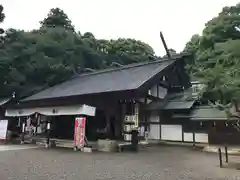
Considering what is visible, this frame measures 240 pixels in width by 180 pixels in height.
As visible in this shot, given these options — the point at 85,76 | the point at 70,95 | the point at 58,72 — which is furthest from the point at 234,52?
the point at 58,72

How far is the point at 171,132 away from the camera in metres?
16.0

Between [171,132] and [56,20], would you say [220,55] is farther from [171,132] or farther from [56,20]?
[56,20]

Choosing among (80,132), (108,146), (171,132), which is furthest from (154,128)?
(80,132)

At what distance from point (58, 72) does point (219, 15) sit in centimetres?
1447

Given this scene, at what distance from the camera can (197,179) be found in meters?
6.16

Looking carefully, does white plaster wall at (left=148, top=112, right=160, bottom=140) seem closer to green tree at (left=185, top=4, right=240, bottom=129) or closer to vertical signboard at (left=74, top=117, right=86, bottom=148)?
green tree at (left=185, top=4, right=240, bottom=129)

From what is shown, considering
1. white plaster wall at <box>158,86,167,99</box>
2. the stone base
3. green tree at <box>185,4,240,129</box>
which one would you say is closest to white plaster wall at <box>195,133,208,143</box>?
green tree at <box>185,4,240,129</box>

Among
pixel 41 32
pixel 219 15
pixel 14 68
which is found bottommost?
pixel 14 68

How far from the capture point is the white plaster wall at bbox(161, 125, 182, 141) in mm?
15727

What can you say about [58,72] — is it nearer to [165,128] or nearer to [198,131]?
[165,128]

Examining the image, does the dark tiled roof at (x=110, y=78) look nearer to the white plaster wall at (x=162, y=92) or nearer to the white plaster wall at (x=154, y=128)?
the white plaster wall at (x=162, y=92)

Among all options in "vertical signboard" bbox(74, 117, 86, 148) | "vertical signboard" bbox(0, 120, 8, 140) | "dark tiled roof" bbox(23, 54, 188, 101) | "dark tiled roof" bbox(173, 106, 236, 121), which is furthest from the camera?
"dark tiled roof" bbox(23, 54, 188, 101)

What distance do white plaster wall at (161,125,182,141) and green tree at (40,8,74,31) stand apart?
75.9 feet

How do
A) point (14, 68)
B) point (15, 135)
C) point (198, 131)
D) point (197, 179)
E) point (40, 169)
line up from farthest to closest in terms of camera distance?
point (14, 68) → point (15, 135) → point (198, 131) → point (40, 169) → point (197, 179)
